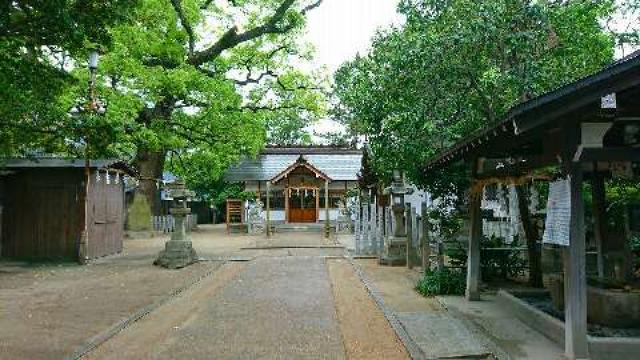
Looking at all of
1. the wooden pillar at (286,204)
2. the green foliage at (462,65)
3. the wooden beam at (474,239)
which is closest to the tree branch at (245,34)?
the green foliage at (462,65)

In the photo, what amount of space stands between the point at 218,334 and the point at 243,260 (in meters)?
10.4

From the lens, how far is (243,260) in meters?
18.4

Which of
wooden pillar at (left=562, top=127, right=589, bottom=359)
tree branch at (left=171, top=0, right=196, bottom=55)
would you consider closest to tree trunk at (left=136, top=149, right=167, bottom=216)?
tree branch at (left=171, top=0, right=196, bottom=55)

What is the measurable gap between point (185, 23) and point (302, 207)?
1901 cm

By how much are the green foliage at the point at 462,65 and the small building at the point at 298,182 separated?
23071mm

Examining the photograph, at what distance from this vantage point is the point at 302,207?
3800cm

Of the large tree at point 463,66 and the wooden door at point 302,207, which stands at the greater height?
the large tree at point 463,66

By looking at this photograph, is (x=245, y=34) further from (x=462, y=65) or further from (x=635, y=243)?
(x=635, y=243)

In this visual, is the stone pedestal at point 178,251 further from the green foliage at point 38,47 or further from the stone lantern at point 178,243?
the green foliage at point 38,47

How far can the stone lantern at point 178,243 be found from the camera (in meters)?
16.8

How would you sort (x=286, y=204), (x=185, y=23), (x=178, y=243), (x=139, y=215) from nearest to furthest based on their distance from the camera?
(x=178, y=243)
(x=185, y=23)
(x=139, y=215)
(x=286, y=204)

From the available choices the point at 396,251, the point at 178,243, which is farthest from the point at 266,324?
the point at 178,243

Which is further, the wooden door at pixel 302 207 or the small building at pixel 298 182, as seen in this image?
the wooden door at pixel 302 207

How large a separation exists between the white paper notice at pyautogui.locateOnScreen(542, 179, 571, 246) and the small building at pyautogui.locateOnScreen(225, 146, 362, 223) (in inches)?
1127
